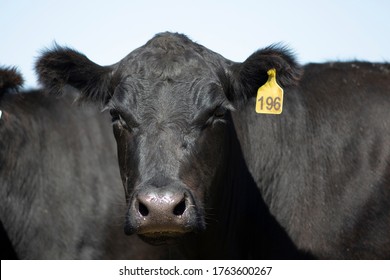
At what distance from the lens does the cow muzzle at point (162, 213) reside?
202 inches

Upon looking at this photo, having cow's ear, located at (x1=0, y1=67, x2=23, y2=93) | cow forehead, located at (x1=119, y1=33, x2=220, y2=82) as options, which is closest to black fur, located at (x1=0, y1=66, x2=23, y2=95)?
cow's ear, located at (x1=0, y1=67, x2=23, y2=93)

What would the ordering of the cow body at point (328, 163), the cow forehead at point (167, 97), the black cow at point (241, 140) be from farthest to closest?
the cow body at point (328, 163) → the cow forehead at point (167, 97) → the black cow at point (241, 140)

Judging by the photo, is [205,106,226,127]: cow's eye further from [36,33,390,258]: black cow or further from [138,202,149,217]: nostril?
[138,202,149,217]: nostril

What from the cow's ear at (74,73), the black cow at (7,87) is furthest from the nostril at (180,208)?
the black cow at (7,87)

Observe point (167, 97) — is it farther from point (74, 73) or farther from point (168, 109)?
point (74, 73)

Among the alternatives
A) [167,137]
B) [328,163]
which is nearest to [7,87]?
[167,137]

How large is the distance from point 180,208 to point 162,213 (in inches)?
6.5

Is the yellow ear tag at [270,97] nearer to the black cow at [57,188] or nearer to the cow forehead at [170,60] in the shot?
the cow forehead at [170,60]

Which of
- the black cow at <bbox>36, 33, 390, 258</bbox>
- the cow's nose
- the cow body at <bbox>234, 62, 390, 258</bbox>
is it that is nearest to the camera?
the cow's nose

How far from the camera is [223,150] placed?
6.29 metres

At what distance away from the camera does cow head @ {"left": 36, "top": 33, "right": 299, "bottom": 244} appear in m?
5.28

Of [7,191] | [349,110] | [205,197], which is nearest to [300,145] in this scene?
[349,110]

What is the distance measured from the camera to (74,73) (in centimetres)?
671

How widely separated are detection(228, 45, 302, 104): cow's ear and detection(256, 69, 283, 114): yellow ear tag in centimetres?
5
